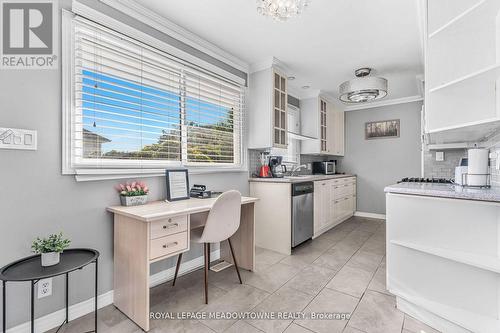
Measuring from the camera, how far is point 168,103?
7.61ft

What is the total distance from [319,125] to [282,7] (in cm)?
306

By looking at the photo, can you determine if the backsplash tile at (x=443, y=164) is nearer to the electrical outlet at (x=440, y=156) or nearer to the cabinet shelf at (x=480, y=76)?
the electrical outlet at (x=440, y=156)

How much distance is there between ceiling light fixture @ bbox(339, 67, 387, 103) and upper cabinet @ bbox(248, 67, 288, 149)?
934 mm

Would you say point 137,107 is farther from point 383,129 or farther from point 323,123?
point 383,129

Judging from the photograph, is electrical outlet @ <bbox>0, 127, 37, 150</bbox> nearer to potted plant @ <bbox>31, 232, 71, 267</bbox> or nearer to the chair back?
potted plant @ <bbox>31, 232, 71, 267</bbox>

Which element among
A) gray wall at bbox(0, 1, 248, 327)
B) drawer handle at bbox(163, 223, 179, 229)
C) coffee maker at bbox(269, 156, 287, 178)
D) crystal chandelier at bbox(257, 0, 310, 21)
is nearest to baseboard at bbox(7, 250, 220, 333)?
gray wall at bbox(0, 1, 248, 327)

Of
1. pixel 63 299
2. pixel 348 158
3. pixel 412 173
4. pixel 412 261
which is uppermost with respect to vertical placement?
pixel 348 158

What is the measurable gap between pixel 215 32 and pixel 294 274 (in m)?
2.66

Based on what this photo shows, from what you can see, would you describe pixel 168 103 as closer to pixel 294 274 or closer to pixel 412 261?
pixel 294 274

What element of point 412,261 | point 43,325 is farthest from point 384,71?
point 43,325

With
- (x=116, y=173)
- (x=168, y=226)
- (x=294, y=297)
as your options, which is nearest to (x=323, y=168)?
(x=294, y=297)

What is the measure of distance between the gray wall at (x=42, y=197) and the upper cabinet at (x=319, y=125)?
3489mm

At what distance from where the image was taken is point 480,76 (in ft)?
4.28

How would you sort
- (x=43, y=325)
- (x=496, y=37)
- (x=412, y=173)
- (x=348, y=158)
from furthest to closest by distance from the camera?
(x=348, y=158) → (x=412, y=173) → (x=43, y=325) → (x=496, y=37)
